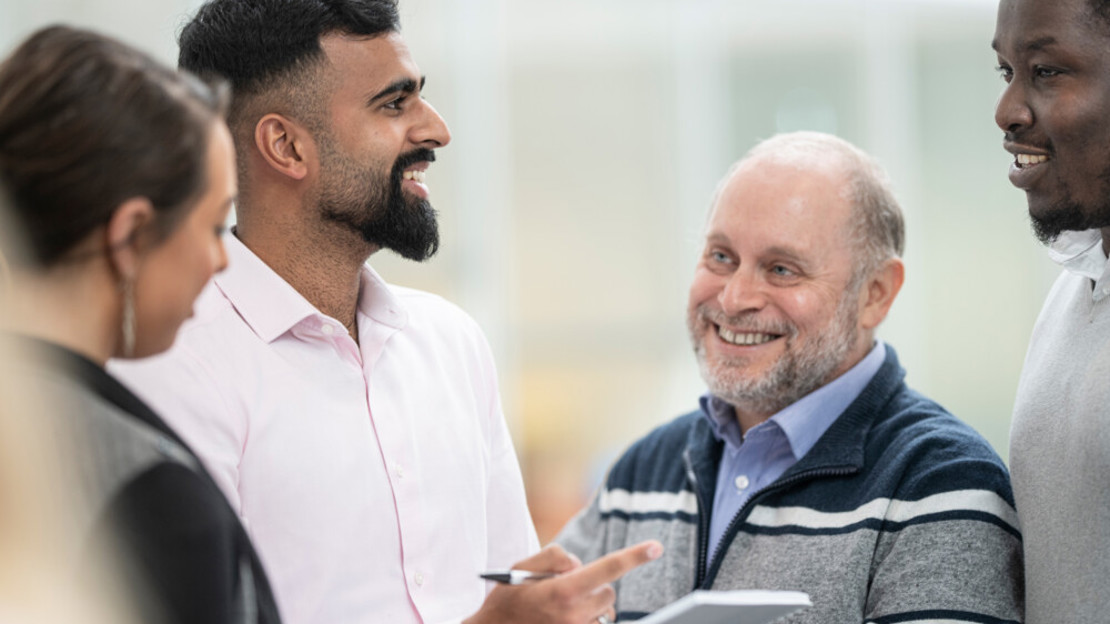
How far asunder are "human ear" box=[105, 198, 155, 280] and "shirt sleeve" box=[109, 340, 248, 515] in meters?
0.57

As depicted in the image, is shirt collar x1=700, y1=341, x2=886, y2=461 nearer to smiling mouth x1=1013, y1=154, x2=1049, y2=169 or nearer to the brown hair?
smiling mouth x1=1013, y1=154, x2=1049, y2=169

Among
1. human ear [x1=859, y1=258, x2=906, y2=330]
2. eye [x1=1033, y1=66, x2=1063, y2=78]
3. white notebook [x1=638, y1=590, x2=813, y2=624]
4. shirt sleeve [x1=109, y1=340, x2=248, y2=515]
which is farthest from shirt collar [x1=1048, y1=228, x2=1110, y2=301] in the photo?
shirt sleeve [x1=109, y1=340, x2=248, y2=515]

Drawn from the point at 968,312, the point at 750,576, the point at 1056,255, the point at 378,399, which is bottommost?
the point at 968,312

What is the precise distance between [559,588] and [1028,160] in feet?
3.12

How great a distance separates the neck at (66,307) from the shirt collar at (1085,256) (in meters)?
1.36

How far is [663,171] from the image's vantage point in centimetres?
716

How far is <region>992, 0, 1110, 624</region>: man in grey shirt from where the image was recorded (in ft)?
5.42

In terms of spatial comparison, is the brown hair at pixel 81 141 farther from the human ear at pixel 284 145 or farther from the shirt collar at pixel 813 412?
the shirt collar at pixel 813 412

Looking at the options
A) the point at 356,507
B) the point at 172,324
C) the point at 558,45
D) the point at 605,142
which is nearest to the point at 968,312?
the point at 605,142

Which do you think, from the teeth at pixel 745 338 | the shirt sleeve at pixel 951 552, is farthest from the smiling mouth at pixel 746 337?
the shirt sleeve at pixel 951 552

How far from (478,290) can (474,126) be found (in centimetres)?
94

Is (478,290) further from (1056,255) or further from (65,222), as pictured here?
(65,222)

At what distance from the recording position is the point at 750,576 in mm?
2057

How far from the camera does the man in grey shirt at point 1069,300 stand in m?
1.65
